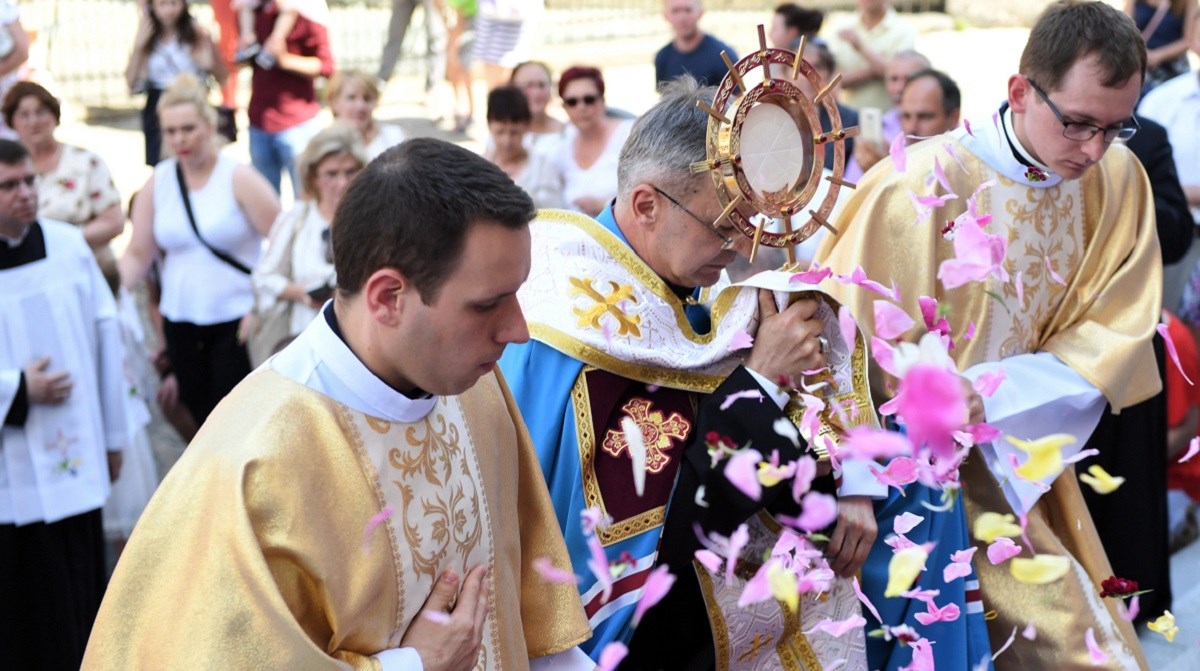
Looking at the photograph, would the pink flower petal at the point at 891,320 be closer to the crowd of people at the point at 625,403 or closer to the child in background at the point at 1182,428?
the crowd of people at the point at 625,403

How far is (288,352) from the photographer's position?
2.53 m

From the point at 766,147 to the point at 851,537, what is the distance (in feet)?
2.92

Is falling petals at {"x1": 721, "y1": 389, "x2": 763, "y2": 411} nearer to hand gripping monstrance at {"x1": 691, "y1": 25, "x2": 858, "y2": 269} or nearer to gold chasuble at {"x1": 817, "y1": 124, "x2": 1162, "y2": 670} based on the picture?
hand gripping monstrance at {"x1": 691, "y1": 25, "x2": 858, "y2": 269}

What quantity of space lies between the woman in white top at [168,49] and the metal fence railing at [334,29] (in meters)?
5.47

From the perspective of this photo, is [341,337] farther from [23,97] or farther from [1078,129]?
[23,97]

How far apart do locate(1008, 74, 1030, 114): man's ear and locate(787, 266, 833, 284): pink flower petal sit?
1.09m

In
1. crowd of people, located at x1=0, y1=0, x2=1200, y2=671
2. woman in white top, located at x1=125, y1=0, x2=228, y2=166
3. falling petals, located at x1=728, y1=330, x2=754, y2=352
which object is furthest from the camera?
woman in white top, located at x1=125, y1=0, x2=228, y2=166

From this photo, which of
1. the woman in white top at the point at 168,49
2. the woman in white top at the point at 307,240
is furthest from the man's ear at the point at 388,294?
the woman in white top at the point at 168,49

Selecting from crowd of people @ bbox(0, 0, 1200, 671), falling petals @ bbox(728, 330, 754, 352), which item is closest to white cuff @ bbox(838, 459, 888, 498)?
crowd of people @ bbox(0, 0, 1200, 671)

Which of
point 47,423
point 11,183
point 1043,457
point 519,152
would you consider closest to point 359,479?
point 1043,457

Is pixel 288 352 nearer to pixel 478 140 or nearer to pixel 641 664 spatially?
pixel 641 664

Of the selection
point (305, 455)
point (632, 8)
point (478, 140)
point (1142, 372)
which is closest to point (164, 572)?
point (305, 455)

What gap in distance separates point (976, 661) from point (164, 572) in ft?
7.31

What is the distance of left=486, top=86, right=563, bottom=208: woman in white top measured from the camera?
295 inches
